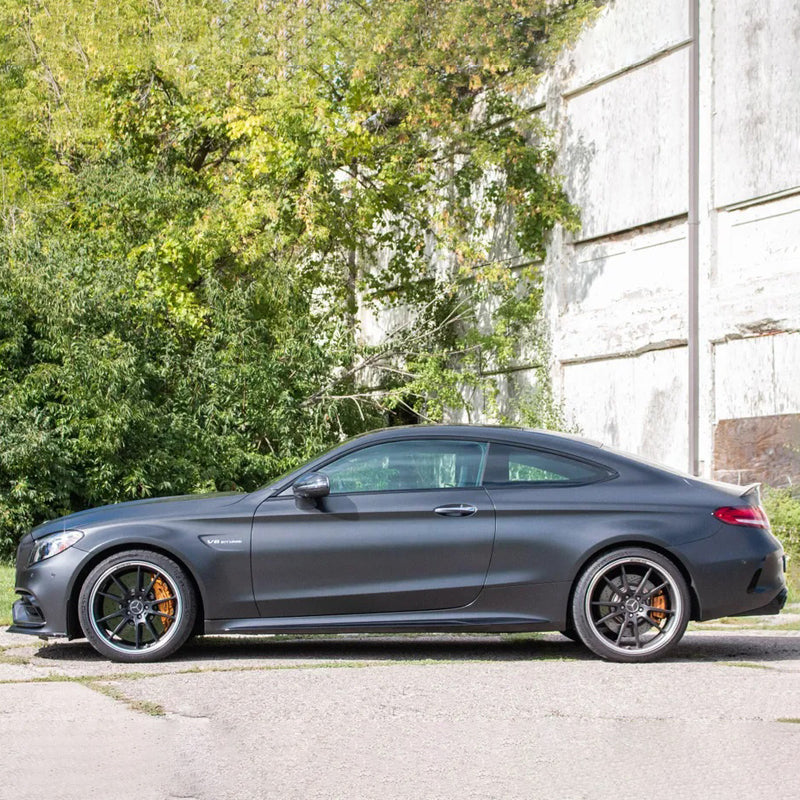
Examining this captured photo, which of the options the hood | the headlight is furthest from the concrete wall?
the headlight

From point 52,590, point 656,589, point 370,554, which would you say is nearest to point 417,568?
point 370,554

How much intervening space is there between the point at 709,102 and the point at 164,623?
10.8m

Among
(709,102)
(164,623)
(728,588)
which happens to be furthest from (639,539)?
(709,102)

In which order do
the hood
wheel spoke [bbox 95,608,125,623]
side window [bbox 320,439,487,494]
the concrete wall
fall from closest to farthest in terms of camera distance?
wheel spoke [bbox 95,608,125,623] → the hood → side window [bbox 320,439,487,494] → the concrete wall

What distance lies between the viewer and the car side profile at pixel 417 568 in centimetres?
824

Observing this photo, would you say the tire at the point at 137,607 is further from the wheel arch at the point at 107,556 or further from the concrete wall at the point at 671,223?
the concrete wall at the point at 671,223

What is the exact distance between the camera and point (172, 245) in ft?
67.2

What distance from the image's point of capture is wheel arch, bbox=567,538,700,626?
8250mm

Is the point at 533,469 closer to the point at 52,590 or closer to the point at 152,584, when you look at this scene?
the point at 152,584

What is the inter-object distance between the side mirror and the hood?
0.40m

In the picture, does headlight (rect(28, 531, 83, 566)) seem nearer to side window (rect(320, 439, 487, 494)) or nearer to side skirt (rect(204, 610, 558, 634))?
side skirt (rect(204, 610, 558, 634))

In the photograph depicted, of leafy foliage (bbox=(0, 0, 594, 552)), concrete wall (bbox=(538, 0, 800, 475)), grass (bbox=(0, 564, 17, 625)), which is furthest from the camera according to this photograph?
leafy foliage (bbox=(0, 0, 594, 552))

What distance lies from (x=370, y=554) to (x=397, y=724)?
2113mm

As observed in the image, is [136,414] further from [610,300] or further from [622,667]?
[622,667]
